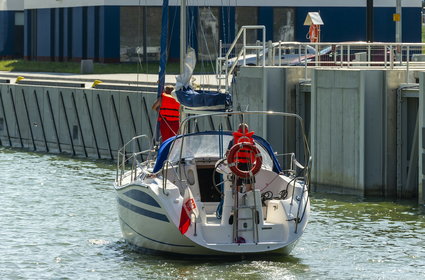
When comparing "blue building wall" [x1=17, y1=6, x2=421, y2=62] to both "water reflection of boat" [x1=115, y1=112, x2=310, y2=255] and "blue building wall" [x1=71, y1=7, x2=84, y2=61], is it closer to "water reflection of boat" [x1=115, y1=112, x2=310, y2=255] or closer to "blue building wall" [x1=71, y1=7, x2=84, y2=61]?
"blue building wall" [x1=71, y1=7, x2=84, y2=61]

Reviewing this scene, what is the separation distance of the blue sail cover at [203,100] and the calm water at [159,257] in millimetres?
3012

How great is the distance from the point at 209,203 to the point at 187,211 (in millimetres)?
1651

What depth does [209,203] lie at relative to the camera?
2128 cm

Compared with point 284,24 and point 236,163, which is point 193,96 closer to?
point 236,163

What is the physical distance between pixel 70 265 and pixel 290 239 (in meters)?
3.93

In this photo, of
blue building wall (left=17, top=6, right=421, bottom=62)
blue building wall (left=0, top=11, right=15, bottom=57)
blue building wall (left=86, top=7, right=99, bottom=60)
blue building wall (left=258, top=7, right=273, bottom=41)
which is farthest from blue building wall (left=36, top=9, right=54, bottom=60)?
blue building wall (left=258, top=7, right=273, bottom=41)

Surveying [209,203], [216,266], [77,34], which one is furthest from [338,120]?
[77,34]

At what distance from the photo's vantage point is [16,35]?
71875 mm

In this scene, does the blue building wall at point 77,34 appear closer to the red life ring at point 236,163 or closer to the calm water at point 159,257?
the calm water at point 159,257

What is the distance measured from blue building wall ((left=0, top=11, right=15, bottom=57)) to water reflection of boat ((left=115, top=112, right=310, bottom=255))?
50372mm

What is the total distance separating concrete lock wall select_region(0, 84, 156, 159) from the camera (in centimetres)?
3812

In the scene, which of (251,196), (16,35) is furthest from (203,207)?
(16,35)

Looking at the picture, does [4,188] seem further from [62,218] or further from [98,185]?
[62,218]

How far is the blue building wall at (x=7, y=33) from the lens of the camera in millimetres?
71250
